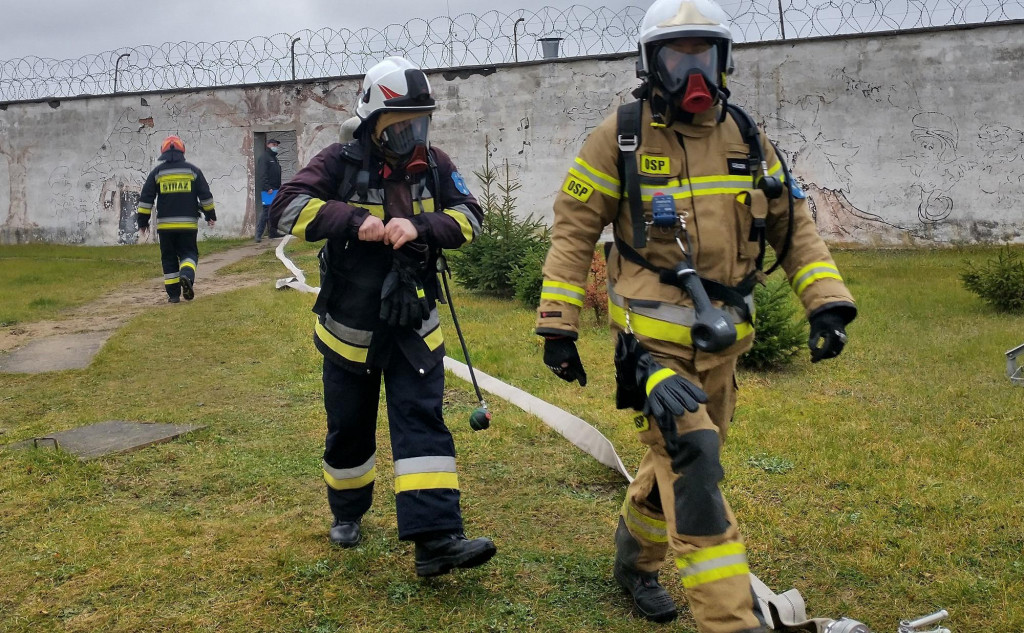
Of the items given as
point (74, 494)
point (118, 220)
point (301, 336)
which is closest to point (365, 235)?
point (74, 494)

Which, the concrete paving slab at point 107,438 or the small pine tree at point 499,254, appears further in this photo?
the small pine tree at point 499,254

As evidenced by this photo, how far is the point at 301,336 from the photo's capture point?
379 inches

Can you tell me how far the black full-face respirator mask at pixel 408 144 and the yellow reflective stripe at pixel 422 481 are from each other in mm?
1297

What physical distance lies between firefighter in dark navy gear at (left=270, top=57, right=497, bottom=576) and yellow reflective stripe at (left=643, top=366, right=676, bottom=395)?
1.09 metres

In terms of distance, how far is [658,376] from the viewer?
10.7 feet

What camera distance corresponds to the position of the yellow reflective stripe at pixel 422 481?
3.95 meters

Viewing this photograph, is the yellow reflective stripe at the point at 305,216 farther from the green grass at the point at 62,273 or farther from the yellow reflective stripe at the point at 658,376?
the green grass at the point at 62,273

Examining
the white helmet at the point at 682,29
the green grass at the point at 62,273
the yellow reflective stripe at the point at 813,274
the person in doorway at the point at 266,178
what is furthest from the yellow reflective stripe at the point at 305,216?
the person in doorway at the point at 266,178

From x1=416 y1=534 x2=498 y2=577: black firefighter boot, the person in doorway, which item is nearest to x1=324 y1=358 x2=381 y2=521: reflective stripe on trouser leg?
x1=416 y1=534 x2=498 y2=577: black firefighter boot

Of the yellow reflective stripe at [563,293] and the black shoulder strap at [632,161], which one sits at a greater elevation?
the black shoulder strap at [632,161]

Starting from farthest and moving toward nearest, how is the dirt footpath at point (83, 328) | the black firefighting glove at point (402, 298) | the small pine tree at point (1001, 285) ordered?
the small pine tree at point (1001, 285), the dirt footpath at point (83, 328), the black firefighting glove at point (402, 298)

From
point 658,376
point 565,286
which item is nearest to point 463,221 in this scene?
point 565,286

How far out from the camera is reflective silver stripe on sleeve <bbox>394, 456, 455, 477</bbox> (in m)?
3.97

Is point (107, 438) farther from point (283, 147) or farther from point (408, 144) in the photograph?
point (283, 147)
